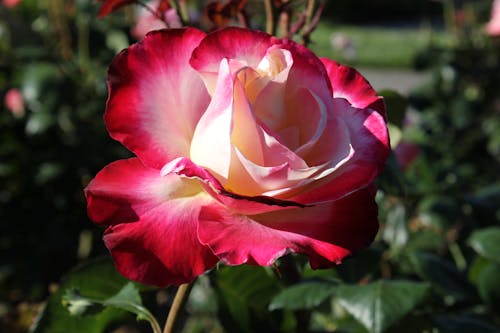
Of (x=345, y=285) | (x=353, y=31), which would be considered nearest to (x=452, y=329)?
(x=345, y=285)

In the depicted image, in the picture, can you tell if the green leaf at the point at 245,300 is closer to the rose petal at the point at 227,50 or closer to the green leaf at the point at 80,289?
the green leaf at the point at 80,289

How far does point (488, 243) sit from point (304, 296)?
1.01 feet

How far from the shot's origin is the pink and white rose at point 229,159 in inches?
16.3

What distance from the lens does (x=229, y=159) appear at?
0.42m

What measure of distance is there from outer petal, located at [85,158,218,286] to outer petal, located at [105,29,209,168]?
0.9 inches

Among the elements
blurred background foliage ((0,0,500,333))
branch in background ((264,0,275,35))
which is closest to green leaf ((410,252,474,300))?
blurred background foliage ((0,0,500,333))

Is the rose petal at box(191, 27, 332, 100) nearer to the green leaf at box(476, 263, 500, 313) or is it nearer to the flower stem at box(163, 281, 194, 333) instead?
the flower stem at box(163, 281, 194, 333)

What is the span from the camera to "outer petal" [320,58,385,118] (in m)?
0.47

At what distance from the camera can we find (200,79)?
45cm

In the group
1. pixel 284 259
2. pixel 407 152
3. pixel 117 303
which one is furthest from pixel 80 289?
pixel 407 152

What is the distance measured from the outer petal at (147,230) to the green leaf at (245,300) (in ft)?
0.93

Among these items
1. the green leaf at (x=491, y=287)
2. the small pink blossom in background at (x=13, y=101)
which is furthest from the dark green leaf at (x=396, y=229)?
the small pink blossom in background at (x=13, y=101)

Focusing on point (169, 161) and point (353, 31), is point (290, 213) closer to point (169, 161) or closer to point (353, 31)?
point (169, 161)

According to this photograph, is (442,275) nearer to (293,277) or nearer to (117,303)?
(293,277)
